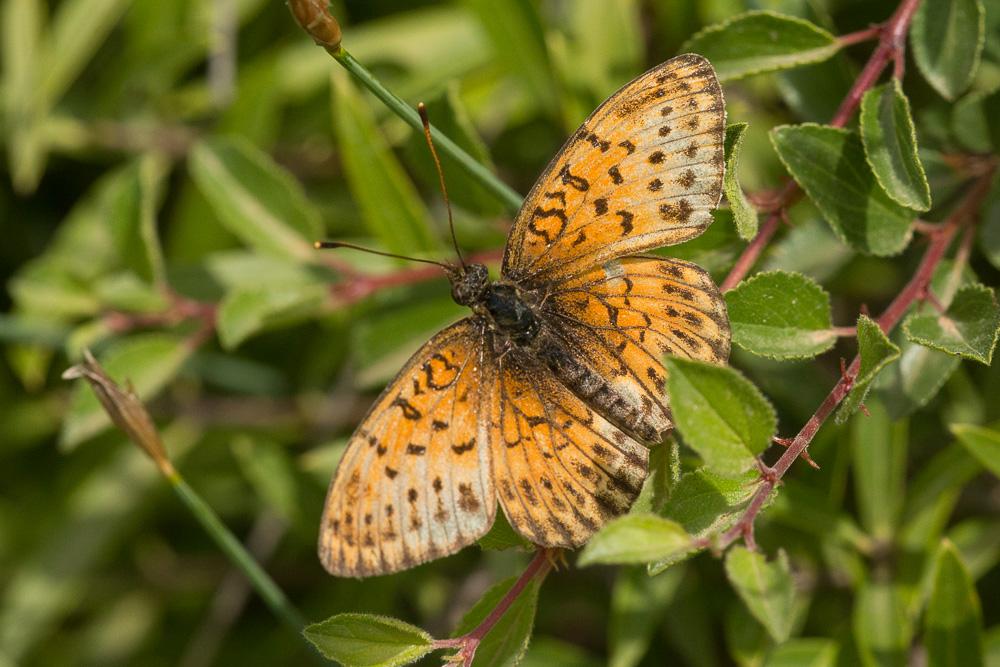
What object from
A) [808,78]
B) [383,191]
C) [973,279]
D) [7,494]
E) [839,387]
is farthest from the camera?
[7,494]

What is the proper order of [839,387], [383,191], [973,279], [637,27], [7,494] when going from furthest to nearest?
[7,494] → [637,27] → [383,191] → [973,279] → [839,387]

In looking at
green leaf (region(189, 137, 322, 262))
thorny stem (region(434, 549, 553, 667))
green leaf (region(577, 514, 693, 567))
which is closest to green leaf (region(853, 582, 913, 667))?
thorny stem (region(434, 549, 553, 667))

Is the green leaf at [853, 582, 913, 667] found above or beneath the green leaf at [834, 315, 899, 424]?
beneath

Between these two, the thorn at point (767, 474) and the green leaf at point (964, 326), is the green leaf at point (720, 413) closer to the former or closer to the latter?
the thorn at point (767, 474)

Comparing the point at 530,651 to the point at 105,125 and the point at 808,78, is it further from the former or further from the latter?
the point at 105,125

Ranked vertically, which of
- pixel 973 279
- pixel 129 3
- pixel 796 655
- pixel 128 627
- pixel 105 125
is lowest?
pixel 796 655

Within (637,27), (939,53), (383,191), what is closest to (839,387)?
(939,53)

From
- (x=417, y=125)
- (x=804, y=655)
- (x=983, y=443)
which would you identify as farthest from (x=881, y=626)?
(x=417, y=125)

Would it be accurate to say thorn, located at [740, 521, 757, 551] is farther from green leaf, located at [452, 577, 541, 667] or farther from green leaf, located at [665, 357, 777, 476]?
green leaf, located at [452, 577, 541, 667]
